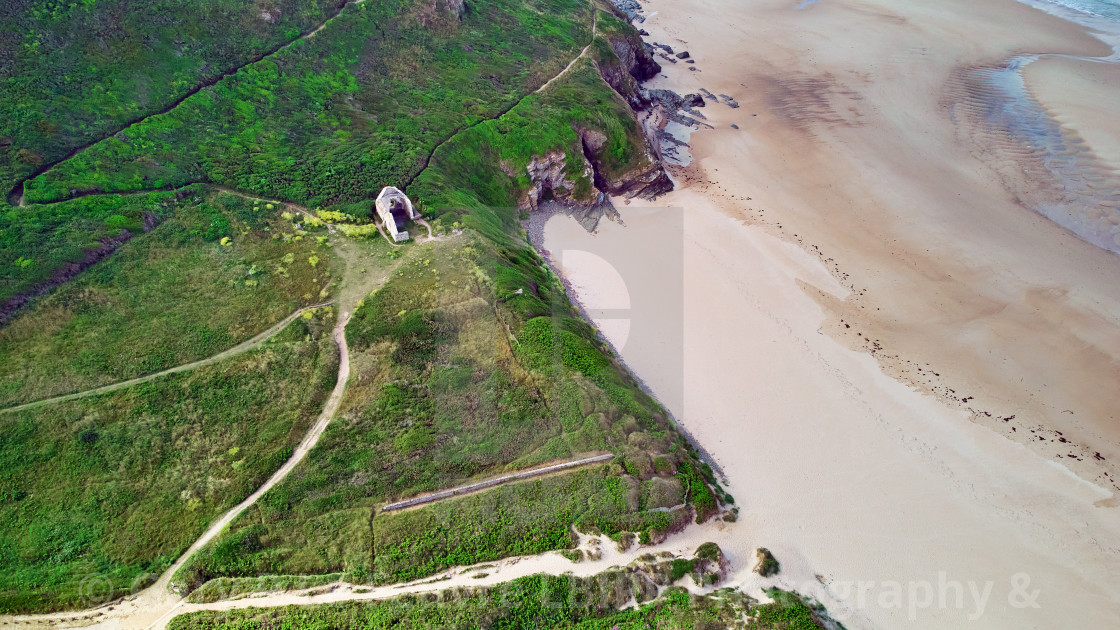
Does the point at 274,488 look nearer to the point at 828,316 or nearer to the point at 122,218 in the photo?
the point at 122,218

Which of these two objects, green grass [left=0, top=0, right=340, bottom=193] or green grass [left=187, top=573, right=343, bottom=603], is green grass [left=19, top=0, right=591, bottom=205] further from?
green grass [left=187, top=573, right=343, bottom=603]

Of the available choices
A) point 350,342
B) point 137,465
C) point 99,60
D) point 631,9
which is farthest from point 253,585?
point 631,9

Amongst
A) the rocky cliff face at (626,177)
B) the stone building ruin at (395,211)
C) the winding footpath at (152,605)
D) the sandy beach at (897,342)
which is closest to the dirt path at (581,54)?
the rocky cliff face at (626,177)

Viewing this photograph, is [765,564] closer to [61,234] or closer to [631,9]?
[61,234]

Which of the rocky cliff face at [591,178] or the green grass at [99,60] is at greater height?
the green grass at [99,60]

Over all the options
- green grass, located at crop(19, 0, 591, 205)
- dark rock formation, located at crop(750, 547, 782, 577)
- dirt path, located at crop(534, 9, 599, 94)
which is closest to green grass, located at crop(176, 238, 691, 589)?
dark rock formation, located at crop(750, 547, 782, 577)

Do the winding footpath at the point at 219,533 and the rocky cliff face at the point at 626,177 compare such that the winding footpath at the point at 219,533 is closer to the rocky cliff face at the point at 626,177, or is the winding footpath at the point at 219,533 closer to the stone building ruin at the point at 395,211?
the stone building ruin at the point at 395,211
